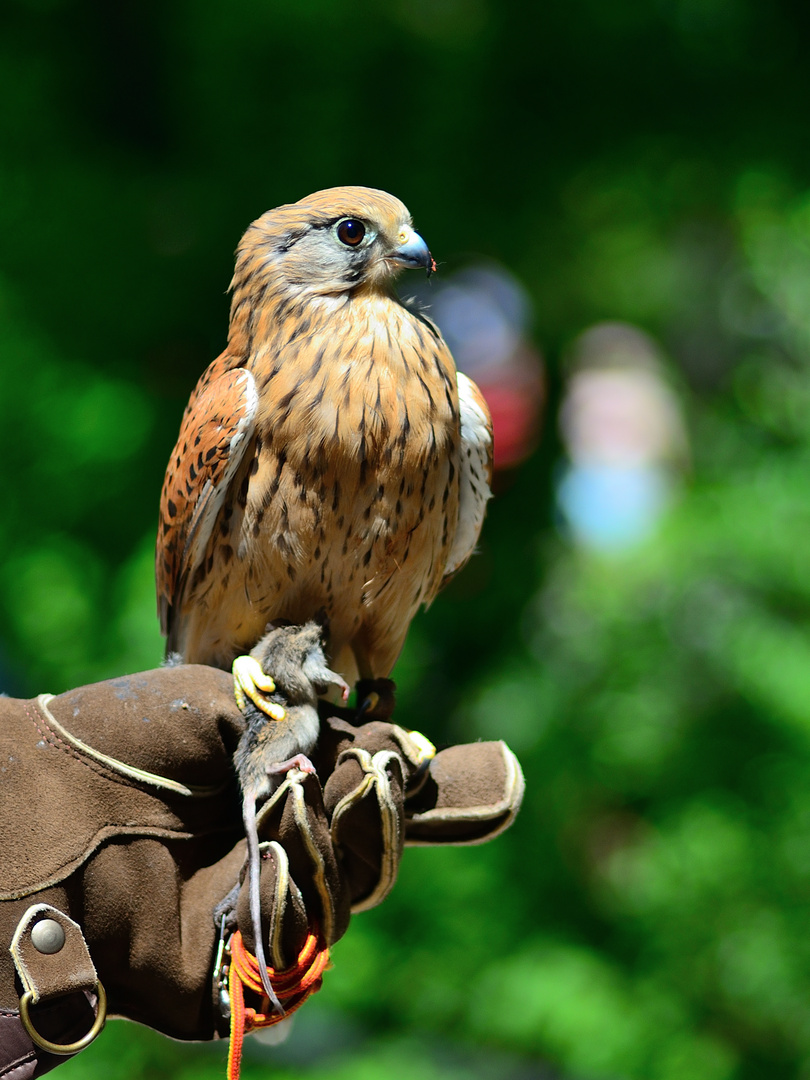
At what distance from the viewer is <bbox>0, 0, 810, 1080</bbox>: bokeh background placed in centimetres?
401

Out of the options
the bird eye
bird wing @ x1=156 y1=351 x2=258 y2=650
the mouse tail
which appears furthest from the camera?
the bird eye

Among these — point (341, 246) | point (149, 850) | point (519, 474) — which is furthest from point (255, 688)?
point (519, 474)

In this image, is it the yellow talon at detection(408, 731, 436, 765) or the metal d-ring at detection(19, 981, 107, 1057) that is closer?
the metal d-ring at detection(19, 981, 107, 1057)

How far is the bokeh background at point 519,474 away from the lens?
158 inches

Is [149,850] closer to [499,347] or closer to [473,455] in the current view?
[473,455]

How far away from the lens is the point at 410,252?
196 centimetres

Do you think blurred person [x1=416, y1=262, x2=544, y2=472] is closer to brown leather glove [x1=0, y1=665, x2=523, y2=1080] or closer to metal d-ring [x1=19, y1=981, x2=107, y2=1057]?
brown leather glove [x1=0, y1=665, x2=523, y2=1080]

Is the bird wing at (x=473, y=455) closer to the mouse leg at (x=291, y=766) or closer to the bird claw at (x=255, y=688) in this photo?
the bird claw at (x=255, y=688)

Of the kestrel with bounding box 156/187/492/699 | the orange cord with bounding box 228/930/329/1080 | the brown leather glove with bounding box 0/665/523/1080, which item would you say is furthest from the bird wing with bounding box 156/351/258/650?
the orange cord with bounding box 228/930/329/1080

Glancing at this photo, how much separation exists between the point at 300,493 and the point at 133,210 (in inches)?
124

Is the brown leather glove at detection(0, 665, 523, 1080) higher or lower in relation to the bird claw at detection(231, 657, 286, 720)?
lower

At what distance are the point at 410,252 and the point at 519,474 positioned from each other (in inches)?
114

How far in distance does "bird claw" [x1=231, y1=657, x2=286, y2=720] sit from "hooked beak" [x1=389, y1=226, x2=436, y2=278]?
0.84 meters

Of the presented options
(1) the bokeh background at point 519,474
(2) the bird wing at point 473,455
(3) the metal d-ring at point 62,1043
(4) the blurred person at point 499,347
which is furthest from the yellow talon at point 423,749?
(4) the blurred person at point 499,347
